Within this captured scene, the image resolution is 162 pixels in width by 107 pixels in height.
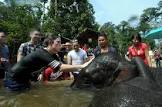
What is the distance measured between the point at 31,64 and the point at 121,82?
9.25 ft

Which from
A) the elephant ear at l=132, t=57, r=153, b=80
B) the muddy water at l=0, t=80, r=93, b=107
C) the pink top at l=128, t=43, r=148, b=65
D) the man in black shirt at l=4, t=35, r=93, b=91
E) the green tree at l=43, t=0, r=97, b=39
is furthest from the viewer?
the green tree at l=43, t=0, r=97, b=39

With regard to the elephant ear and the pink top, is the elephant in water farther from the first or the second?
the pink top

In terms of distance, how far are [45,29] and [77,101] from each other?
91.1ft

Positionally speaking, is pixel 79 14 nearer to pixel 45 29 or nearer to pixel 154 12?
pixel 45 29

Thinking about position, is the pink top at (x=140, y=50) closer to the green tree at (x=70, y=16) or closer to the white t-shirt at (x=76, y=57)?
the white t-shirt at (x=76, y=57)

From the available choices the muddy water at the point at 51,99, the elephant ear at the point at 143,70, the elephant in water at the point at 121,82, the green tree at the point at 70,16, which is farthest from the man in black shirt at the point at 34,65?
the green tree at the point at 70,16

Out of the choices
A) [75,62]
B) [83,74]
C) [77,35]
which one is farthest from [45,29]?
[83,74]

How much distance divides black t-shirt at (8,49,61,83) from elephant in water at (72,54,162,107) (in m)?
0.91

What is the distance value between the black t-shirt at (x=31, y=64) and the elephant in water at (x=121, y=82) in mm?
907

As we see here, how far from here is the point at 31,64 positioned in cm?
642

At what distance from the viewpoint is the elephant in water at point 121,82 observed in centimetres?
328

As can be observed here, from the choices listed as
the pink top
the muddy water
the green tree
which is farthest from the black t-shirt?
the green tree

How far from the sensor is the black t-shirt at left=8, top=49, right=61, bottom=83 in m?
6.19

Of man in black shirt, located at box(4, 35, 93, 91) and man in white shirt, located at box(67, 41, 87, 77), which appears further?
man in white shirt, located at box(67, 41, 87, 77)
